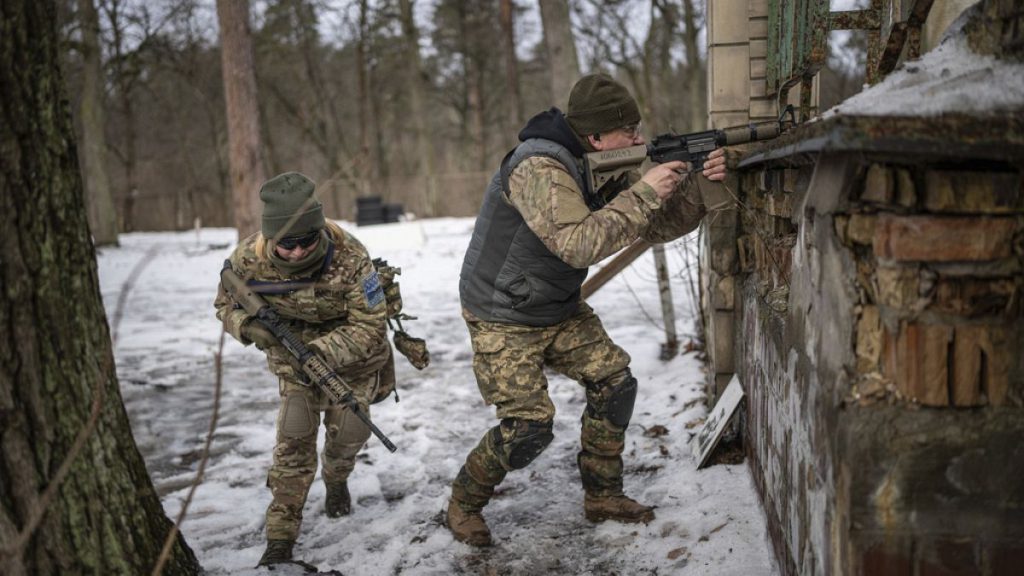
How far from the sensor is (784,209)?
9.21 feet

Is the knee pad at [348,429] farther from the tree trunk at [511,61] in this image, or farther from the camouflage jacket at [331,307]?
the tree trunk at [511,61]

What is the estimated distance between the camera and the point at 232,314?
3496 mm

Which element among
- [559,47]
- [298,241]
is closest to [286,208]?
[298,241]

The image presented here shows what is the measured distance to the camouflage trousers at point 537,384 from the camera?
3301mm

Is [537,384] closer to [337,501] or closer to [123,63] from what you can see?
[337,501]

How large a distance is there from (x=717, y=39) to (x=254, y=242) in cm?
246

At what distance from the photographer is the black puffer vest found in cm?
320

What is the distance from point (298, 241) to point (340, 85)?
26743 mm

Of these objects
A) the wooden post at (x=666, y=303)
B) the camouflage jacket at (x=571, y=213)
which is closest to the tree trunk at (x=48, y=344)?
the camouflage jacket at (x=571, y=213)

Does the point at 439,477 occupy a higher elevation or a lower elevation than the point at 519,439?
lower

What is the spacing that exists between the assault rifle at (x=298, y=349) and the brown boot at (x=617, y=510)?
0.96 meters

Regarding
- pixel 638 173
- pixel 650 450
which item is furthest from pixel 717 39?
pixel 650 450

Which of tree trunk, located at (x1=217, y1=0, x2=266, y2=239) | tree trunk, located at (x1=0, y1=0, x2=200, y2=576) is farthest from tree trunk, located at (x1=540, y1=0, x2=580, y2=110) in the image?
tree trunk, located at (x1=0, y1=0, x2=200, y2=576)

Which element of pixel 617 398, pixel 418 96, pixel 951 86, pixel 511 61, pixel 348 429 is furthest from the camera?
pixel 418 96
